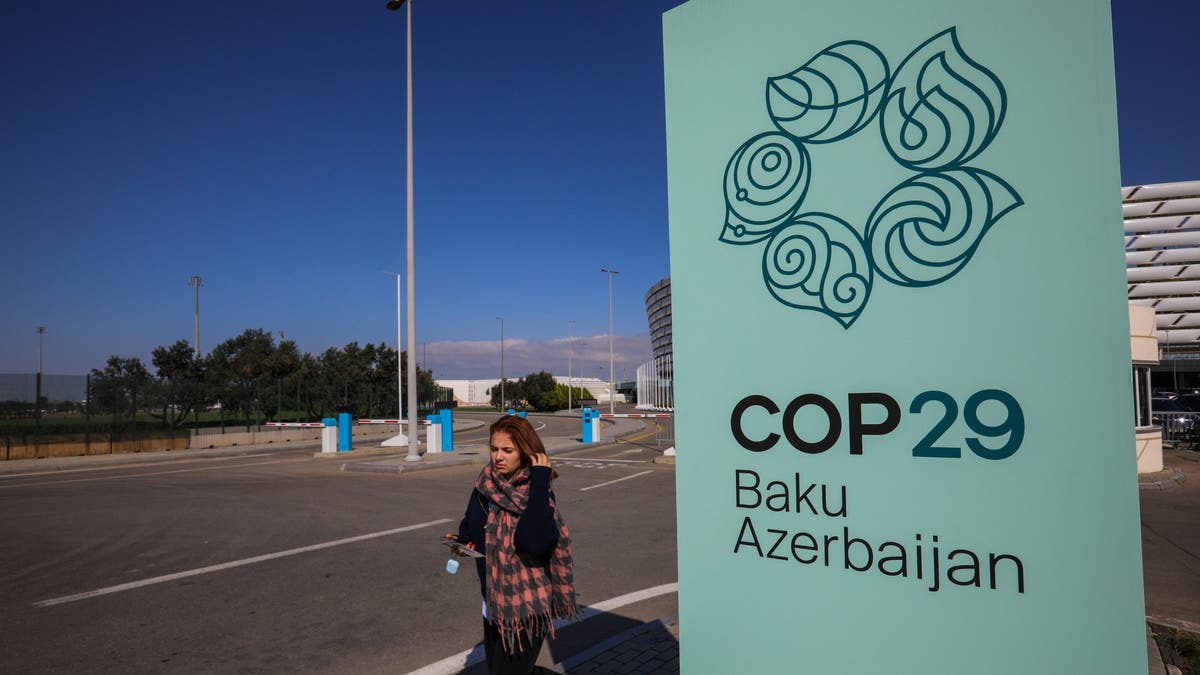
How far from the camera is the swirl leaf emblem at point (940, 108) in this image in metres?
2.48

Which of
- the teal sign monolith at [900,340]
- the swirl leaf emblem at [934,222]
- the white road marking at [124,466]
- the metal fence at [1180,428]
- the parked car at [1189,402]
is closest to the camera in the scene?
the teal sign monolith at [900,340]

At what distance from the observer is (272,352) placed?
51125 millimetres

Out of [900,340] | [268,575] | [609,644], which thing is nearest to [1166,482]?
[609,644]

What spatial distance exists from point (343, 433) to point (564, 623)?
796 inches

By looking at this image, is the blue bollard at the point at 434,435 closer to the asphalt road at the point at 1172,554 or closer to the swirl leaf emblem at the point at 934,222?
the asphalt road at the point at 1172,554

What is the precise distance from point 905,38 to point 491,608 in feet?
9.79

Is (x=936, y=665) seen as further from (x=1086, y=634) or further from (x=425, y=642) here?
(x=425, y=642)

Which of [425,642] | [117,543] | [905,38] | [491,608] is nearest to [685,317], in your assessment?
[905,38]

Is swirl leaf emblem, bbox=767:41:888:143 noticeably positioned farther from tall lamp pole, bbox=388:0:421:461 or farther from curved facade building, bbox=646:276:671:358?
curved facade building, bbox=646:276:671:358

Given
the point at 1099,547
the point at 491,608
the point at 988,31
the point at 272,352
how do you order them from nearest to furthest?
the point at 1099,547 → the point at 988,31 → the point at 491,608 → the point at 272,352

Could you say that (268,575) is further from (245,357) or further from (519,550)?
(245,357)

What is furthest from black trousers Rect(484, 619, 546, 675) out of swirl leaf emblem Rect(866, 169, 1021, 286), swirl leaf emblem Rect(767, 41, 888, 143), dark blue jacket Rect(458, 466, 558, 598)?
swirl leaf emblem Rect(767, 41, 888, 143)

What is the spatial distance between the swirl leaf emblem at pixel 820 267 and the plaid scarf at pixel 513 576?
1.43 meters

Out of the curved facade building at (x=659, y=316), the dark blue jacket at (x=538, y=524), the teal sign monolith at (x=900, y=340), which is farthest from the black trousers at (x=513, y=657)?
the curved facade building at (x=659, y=316)
